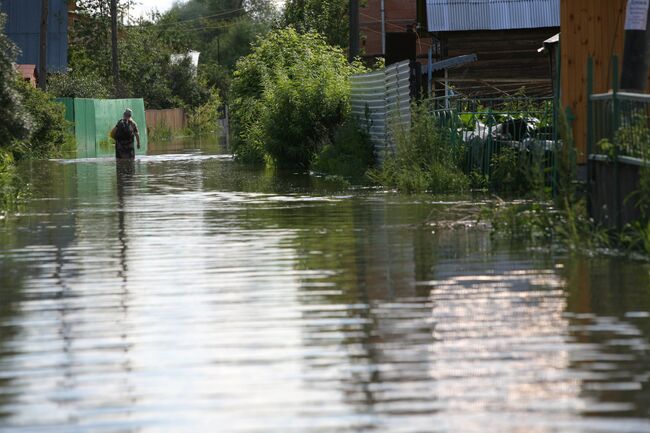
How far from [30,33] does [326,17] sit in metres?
13.6

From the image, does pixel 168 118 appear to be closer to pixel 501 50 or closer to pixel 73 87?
pixel 73 87

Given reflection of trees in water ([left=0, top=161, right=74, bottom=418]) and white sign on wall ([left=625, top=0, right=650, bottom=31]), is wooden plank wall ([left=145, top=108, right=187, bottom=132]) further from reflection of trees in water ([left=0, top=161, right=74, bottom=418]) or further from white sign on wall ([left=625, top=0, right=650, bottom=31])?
white sign on wall ([left=625, top=0, right=650, bottom=31])

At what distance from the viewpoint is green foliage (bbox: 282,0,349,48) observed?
70.5 meters

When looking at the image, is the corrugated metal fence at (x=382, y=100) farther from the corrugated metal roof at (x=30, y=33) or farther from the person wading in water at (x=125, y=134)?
the corrugated metal roof at (x=30, y=33)

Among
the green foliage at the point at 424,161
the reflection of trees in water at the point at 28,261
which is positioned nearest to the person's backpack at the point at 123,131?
the reflection of trees in water at the point at 28,261

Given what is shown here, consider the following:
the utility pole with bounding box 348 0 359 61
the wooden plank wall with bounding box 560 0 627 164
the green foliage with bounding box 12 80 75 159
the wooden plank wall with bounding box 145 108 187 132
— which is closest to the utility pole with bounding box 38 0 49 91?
the green foliage with bounding box 12 80 75 159

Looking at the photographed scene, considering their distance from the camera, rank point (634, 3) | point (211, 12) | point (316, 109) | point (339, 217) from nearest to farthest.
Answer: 1. point (634, 3)
2. point (339, 217)
3. point (316, 109)
4. point (211, 12)

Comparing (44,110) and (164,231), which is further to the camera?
(44,110)

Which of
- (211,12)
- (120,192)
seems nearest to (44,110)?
(120,192)

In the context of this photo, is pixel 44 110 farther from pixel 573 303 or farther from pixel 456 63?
pixel 573 303

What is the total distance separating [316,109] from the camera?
3177 centimetres

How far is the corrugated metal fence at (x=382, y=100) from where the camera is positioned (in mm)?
25547

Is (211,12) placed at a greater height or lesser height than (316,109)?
greater

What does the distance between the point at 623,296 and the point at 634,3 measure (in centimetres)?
517
